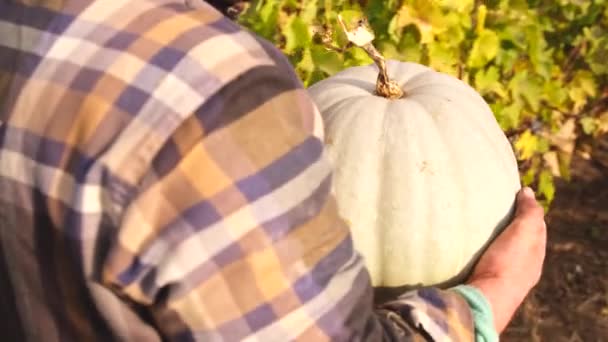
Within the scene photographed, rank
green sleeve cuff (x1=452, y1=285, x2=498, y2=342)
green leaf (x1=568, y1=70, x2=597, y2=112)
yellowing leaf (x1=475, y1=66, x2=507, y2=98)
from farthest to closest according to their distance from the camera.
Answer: green leaf (x1=568, y1=70, x2=597, y2=112) < yellowing leaf (x1=475, y1=66, x2=507, y2=98) < green sleeve cuff (x1=452, y1=285, x2=498, y2=342)

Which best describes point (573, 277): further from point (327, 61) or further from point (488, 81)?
point (327, 61)

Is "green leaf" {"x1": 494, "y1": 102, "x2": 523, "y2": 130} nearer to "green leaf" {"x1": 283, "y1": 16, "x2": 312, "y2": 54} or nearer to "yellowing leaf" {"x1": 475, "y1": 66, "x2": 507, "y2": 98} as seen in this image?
"yellowing leaf" {"x1": 475, "y1": 66, "x2": 507, "y2": 98}

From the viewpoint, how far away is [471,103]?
193cm

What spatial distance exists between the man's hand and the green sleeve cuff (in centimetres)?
4

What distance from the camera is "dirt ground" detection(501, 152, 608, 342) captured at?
3182mm

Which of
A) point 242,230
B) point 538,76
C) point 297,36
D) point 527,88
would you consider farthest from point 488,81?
point 242,230

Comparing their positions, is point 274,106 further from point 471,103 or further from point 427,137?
point 471,103

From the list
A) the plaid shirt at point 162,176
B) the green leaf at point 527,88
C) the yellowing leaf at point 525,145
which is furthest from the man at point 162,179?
the yellowing leaf at point 525,145

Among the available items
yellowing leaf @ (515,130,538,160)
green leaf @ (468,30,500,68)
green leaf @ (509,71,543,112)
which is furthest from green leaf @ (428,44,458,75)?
yellowing leaf @ (515,130,538,160)

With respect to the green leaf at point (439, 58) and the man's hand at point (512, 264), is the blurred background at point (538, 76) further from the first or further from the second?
the man's hand at point (512, 264)

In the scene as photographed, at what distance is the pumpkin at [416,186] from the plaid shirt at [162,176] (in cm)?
53

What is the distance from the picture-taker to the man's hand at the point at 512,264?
5.37ft

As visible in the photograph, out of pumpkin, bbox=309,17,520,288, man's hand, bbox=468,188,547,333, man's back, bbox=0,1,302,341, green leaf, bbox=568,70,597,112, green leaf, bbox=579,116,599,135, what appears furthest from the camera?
green leaf, bbox=579,116,599,135

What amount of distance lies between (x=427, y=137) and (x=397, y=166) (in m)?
0.09
